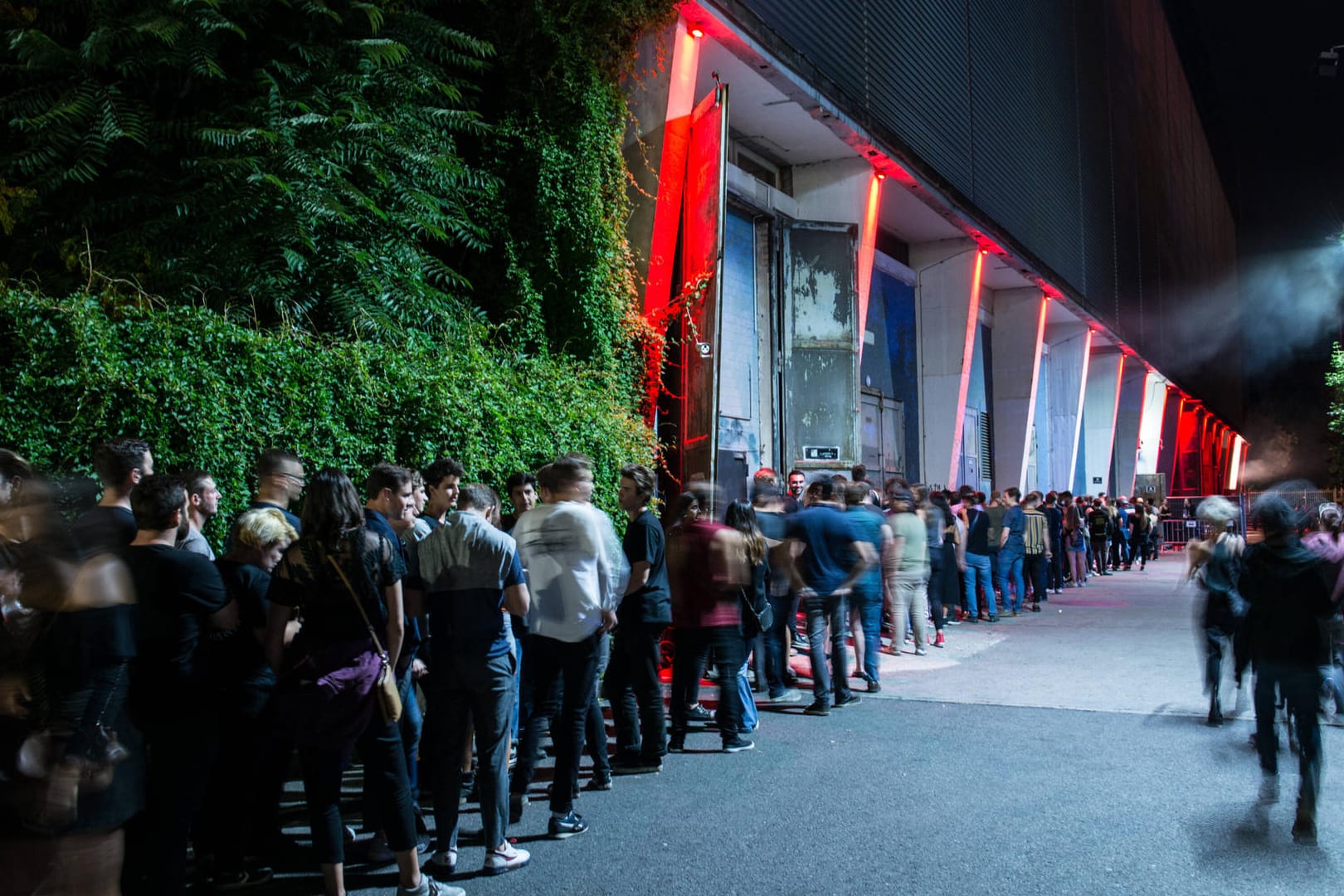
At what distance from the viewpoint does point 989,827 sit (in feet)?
16.5

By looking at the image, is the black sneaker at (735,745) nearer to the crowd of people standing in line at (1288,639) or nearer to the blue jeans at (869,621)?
the blue jeans at (869,621)

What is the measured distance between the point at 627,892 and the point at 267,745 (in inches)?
70.6

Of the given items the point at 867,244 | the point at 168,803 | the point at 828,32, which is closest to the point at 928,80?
the point at 867,244

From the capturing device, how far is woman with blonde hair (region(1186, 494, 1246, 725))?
6.96 m

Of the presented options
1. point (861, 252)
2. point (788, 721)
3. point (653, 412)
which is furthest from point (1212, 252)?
point (788, 721)

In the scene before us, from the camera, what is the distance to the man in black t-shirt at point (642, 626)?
6.27 m

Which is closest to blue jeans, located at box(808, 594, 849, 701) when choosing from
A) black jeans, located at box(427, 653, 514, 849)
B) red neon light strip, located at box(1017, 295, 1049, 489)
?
black jeans, located at box(427, 653, 514, 849)

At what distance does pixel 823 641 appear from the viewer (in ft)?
26.5

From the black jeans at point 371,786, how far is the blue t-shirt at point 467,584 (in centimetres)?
55

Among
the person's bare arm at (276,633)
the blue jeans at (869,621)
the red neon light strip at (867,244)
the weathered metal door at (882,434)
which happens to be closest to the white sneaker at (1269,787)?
the blue jeans at (869,621)

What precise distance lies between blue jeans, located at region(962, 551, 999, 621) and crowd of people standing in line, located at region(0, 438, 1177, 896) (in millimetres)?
7919

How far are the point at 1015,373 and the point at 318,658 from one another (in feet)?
83.6

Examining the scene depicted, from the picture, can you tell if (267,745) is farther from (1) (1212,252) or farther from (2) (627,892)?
(1) (1212,252)

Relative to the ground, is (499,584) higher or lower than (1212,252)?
lower
